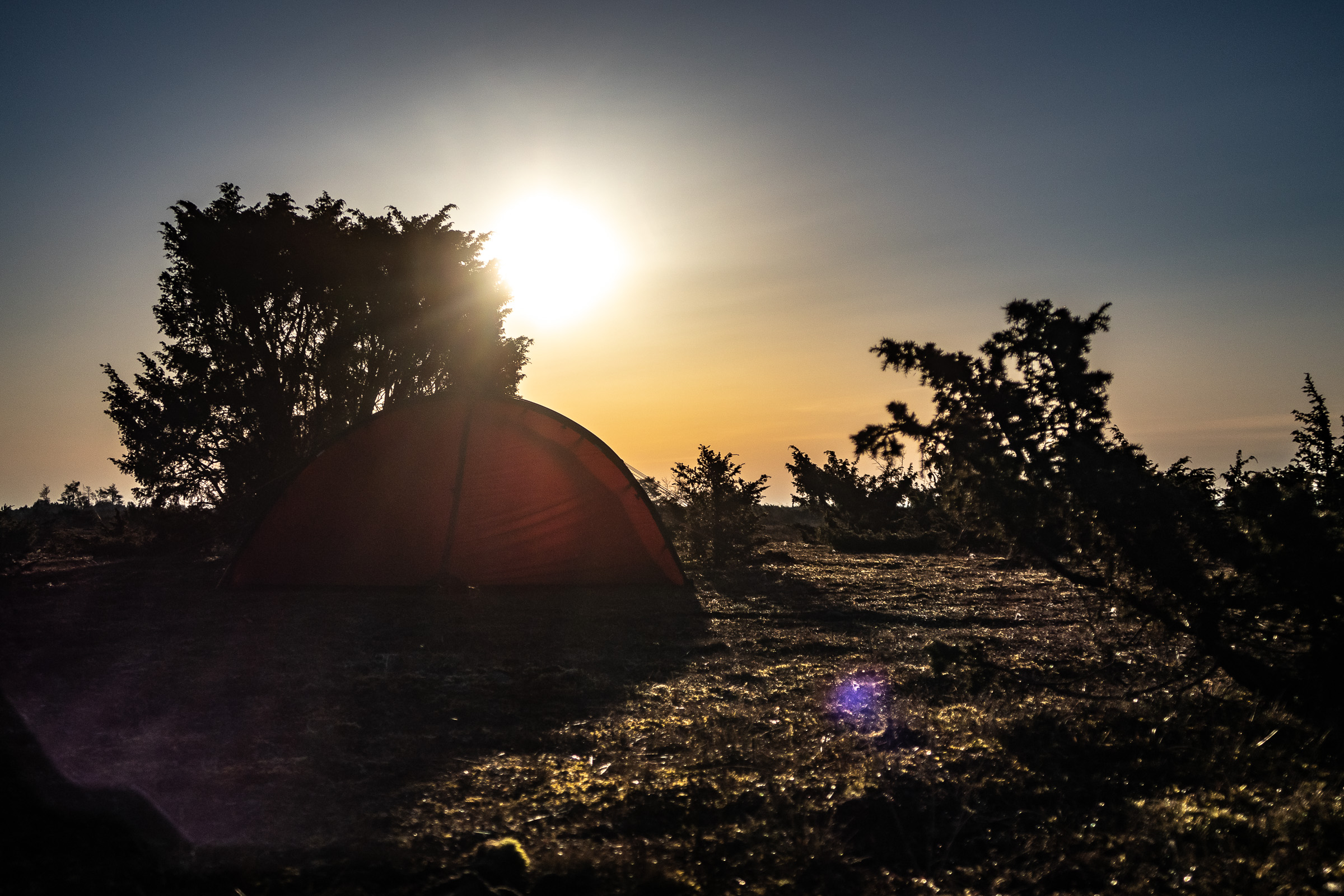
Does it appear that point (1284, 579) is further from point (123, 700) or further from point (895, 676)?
point (123, 700)

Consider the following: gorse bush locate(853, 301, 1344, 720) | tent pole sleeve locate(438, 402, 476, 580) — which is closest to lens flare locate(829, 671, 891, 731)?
gorse bush locate(853, 301, 1344, 720)

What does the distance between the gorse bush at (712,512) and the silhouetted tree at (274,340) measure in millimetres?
6572

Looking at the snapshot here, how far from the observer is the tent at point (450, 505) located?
11.6 metres

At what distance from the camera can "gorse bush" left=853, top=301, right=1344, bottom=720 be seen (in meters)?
4.49

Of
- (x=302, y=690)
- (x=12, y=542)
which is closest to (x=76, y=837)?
(x=302, y=690)

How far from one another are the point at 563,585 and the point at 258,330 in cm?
1239

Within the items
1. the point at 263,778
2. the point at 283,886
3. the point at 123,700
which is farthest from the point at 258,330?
the point at 283,886

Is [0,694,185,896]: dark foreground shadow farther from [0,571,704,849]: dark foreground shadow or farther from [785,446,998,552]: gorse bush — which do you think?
[785,446,998,552]: gorse bush

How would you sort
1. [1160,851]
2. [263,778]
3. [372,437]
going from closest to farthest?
[1160,851] → [263,778] → [372,437]

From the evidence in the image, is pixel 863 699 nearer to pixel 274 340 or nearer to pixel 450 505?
pixel 450 505

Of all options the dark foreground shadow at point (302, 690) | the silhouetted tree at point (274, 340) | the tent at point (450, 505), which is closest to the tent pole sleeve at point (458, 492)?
the tent at point (450, 505)

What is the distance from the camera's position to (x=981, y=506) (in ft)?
17.1

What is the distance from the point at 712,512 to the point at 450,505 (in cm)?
726

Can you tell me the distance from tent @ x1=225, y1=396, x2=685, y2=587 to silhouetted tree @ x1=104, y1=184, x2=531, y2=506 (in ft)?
18.4
